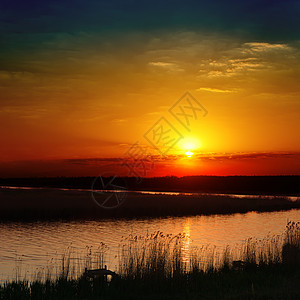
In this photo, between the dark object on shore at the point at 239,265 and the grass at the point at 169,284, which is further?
the dark object on shore at the point at 239,265

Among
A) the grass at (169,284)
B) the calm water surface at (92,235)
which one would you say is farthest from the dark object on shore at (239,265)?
the calm water surface at (92,235)

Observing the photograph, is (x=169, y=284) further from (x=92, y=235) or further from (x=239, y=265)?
(x=92, y=235)

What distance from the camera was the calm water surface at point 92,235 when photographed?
21.5 metres

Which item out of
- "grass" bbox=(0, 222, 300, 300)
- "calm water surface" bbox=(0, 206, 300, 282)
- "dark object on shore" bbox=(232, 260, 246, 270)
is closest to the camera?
"grass" bbox=(0, 222, 300, 300)

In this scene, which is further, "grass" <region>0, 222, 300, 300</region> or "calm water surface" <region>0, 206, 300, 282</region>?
"calm water surface" <region>0, 206, 300, 282</region>

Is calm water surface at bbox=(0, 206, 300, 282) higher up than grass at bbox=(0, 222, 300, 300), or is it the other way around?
grass at bbox=(0, 222, 300, 300)

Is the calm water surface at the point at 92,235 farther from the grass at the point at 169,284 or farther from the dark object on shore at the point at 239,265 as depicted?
the dark object on shore at the point at 239,265

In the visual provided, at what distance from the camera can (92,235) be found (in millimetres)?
30734

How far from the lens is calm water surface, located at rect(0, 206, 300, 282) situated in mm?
21547

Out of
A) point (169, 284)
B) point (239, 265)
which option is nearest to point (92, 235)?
point (239, 265)

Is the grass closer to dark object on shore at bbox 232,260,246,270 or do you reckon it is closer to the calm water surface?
dark object on shore at bbox 232,260,246,270

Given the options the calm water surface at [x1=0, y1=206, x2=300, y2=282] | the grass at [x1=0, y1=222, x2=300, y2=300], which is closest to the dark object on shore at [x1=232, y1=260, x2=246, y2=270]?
the grass at [x1=0, y1=222, x2=300, y2=300]

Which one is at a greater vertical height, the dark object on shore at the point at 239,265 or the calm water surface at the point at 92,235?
the dark object on shore at the point at 239,265

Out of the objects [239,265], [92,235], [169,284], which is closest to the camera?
[169,284]
